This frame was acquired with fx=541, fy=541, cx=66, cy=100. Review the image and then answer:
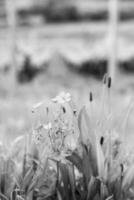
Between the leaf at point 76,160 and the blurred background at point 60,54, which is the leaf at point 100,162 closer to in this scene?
the leaf at point 76,160

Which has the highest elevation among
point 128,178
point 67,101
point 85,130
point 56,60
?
point 67,101

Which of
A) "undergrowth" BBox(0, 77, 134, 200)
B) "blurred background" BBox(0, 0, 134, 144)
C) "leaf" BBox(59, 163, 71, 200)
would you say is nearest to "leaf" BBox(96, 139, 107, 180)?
"undergrowth" BBox(0, 77, 134, 200)

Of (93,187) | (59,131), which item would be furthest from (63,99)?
(93,187)

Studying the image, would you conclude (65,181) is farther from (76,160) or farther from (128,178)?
(128,178)

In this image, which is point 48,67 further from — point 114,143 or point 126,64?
point 114,143

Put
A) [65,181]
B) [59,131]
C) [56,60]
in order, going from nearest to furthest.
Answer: [59,131] < [65,181] < [56,60]

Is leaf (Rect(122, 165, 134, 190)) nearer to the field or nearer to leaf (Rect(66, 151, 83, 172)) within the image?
leaf (Rect(66, 151, 83, 172))

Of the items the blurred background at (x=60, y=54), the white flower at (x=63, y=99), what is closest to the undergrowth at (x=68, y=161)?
the white flower at (x=63, y=99)

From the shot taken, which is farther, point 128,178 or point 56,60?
point 56,60
